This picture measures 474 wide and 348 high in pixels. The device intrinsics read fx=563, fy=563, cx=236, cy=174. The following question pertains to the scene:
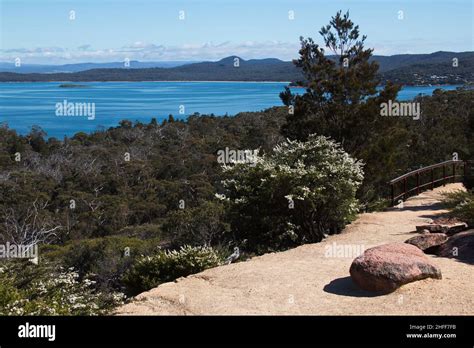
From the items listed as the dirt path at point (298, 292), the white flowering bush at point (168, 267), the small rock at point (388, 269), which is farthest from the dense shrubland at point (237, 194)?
the small rock at point (388, 269)

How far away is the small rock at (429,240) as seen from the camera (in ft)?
30.5

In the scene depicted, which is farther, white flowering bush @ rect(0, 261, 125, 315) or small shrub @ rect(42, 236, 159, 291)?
small shrub @ rect(42, 236, 159, 291)

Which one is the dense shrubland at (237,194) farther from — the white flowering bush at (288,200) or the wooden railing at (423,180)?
the wooden railing at (423,180)

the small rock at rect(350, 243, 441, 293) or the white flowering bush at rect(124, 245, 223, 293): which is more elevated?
the small rock at rect(350, 243, 441, 293)

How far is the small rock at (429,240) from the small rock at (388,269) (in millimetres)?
1871

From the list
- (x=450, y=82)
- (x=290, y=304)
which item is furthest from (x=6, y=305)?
(x=450, y=82)

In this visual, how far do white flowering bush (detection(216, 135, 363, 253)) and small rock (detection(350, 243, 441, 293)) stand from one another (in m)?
3.75

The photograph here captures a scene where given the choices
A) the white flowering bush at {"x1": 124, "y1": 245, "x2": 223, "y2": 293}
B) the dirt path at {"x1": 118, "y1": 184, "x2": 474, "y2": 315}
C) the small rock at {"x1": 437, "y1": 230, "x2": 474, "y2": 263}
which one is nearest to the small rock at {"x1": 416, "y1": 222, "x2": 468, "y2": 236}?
the small rock at {"x1": 437, "y1": 230, "x2": 474, "y2": 263}

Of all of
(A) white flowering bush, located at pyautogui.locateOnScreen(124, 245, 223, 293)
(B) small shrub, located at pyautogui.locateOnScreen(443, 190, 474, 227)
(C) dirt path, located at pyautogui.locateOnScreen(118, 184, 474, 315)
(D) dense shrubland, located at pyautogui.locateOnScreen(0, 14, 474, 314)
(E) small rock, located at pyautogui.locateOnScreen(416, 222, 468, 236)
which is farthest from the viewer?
(D) dense shrubland, located at pyautogui.locateOnScreen(0, 14, 474, 314)

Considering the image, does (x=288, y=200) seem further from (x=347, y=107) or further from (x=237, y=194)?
(x=347, y=107)

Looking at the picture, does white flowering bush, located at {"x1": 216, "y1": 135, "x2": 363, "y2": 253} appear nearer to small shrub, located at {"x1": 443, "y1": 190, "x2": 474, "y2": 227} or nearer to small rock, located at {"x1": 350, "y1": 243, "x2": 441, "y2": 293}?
small shrub, located at {"x1": 443, "y1": 190, "x2": 474, "y2": 227}

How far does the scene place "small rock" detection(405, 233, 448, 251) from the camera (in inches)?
365
